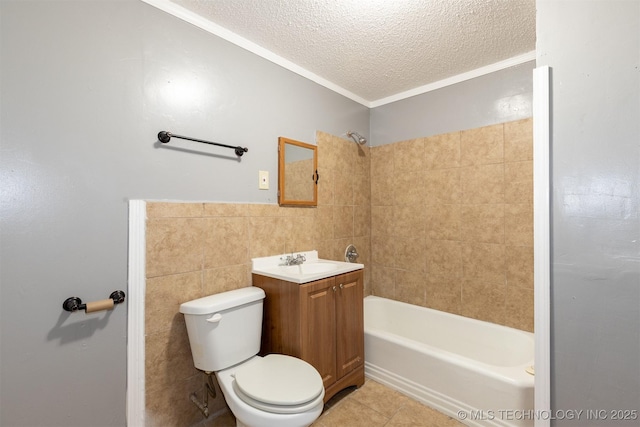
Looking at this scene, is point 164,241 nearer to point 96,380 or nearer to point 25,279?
point 25,279

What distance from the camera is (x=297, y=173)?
2.20 meters

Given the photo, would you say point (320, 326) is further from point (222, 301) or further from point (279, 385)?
point (222, 301)

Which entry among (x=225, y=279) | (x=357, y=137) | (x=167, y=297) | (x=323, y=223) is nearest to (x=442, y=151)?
(x=357, y=137)

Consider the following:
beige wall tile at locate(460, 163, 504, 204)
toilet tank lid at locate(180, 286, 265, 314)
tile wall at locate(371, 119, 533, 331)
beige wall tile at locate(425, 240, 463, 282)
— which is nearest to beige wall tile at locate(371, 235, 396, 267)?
tile wall at locate(371, 119, 533, 331)

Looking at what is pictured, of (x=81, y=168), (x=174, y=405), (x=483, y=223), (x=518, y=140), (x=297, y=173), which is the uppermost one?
(x=518, y=140)

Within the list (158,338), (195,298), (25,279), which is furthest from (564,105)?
(25,279)

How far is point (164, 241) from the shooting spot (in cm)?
152

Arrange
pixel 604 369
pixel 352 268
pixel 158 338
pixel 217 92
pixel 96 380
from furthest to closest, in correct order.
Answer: pixel 352 268, pixel 217 92, pixel 158 338, pixel 96 380, pixel 604 369

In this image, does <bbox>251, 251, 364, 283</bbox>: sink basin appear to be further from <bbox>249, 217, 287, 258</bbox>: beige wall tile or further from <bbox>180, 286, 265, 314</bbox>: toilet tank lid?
<bbox>180, 286, 265, 314</bbox>: toilet tank lid

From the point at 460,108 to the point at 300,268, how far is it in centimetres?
182

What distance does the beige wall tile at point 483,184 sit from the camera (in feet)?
7.09

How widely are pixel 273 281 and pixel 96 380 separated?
924 millimetres

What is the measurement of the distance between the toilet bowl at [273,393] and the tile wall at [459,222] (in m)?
1.49

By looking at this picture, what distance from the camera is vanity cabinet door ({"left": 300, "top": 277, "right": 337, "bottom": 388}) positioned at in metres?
1.65
